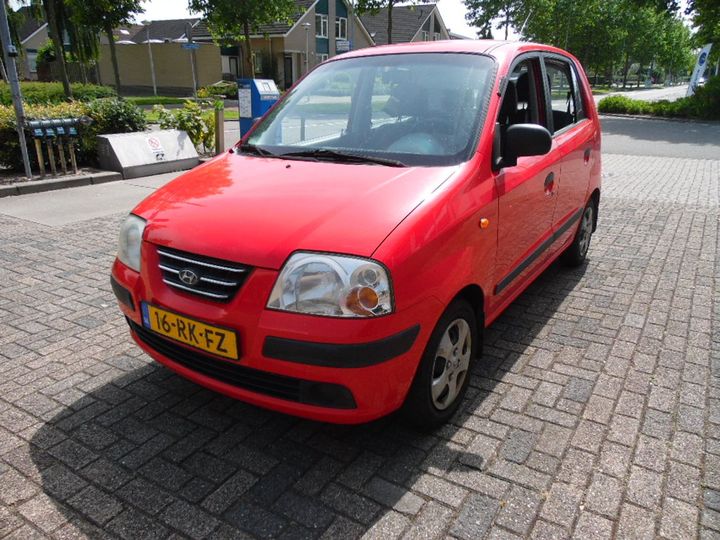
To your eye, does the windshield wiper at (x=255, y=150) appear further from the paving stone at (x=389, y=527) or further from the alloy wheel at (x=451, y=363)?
the paving stone at (x=389, y=527)

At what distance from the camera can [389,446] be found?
2.76m

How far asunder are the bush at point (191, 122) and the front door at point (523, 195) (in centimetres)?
861

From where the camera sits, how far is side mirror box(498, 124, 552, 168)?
115 inches

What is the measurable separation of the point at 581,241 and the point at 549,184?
5.51ft

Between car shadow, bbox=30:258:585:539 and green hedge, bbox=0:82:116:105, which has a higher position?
green hedge, bbox=0:82:116:105

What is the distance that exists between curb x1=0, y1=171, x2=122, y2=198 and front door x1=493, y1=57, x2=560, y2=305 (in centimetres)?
745

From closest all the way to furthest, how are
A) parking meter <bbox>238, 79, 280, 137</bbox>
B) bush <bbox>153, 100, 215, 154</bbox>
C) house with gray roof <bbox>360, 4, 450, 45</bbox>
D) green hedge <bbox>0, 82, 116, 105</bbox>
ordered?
1. bush <bbox>153, 100, 215, 154</bbox>
2. parking meter <bbox>238, 79, 280, 137</bbox>
3. green hedge <bbox>0, 82, 116, 105</bbox>
4. house with gray roof <bbox>360, 4, 450, 45</bbox>

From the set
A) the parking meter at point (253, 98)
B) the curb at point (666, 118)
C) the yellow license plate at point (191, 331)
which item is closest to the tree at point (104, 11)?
the parking meter at point (253, 98)

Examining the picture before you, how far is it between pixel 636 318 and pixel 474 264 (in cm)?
217

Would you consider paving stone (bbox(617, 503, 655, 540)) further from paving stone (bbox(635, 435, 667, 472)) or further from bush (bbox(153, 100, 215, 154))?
bush (bbox(153, 100, 215, 154))

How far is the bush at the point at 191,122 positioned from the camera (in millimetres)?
10828

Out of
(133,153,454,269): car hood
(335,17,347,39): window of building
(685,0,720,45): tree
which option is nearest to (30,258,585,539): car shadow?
(133,153,454,269): car hood

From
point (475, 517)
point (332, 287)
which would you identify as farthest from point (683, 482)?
point (332, 287)

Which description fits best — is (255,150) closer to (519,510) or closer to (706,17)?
(519,510)
